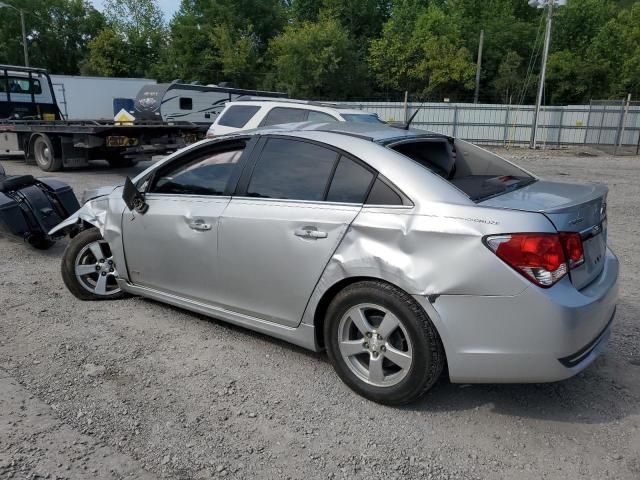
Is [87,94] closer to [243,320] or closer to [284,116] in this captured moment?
[284,116]

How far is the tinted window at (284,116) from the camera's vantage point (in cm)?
919

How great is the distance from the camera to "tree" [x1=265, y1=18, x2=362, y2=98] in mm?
38844

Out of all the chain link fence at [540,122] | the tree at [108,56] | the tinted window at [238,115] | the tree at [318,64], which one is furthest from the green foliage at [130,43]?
the tinted window at [238,115]

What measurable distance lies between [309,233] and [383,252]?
51 centimetres

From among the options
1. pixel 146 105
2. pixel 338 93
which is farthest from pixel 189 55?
pixel 146 105

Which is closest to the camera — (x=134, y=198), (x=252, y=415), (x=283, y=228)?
(x=252, y=415)

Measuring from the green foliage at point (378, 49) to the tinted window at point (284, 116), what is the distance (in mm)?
30938

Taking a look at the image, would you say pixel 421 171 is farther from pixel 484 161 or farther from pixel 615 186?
pixel 615 186

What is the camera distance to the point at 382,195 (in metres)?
3.02

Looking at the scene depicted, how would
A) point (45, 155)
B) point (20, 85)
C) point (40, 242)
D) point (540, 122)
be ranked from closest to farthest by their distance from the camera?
→ point (40, 242), point (45, 155), point (20, 85), point (540, 122)

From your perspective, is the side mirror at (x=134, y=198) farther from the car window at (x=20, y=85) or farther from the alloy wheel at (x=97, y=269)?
the car window at (x=20, y=85)

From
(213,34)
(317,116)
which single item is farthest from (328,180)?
(213,34)

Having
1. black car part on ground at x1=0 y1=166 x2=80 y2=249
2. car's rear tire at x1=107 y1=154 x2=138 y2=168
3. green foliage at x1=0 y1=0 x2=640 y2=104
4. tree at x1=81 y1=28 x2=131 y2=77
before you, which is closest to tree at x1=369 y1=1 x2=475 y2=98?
green foliage at x1=0 y1=0 x2=640 y2=104

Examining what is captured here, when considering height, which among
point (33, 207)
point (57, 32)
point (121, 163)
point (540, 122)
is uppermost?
point (57, 32)
